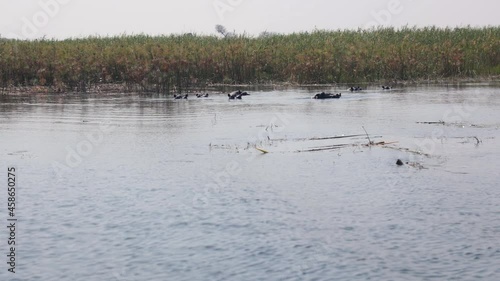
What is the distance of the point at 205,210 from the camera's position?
8.72 m

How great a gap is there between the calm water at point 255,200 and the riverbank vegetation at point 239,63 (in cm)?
1445

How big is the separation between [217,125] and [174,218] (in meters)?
9.26

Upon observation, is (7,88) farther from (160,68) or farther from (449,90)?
(449,90)

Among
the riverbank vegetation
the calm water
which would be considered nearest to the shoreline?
the riverbank vegetation

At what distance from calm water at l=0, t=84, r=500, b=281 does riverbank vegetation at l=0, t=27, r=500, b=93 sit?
14446mm

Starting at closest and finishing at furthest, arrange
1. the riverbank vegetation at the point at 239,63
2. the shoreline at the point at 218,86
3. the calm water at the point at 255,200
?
the calm water at the point at 255,200, the shoreline at the point at 218,86, the riverbank vegetation at the point at 239,63

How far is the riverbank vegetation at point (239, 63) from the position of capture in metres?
32.4

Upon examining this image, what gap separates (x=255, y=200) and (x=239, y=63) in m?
26.5

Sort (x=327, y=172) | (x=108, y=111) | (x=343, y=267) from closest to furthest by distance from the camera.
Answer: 1. (x=343, y=267)
2. (x=327, y=172)
3. (x=108, y=111)

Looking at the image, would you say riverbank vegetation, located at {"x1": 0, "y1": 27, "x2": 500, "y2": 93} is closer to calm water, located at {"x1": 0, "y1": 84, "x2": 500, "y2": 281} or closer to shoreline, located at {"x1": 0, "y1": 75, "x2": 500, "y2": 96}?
shoreline, located at {"x1": 0, "y1": 75, "x2": 500, "y2": 96}

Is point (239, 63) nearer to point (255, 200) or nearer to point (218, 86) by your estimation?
point (218, 86)

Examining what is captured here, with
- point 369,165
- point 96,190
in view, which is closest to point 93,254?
point 96,190

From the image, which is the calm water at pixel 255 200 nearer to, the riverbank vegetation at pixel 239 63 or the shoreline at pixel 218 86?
the shoreline at pixel 218 86

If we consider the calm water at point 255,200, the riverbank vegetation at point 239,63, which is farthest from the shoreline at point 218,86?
the calm water at point 255,200
